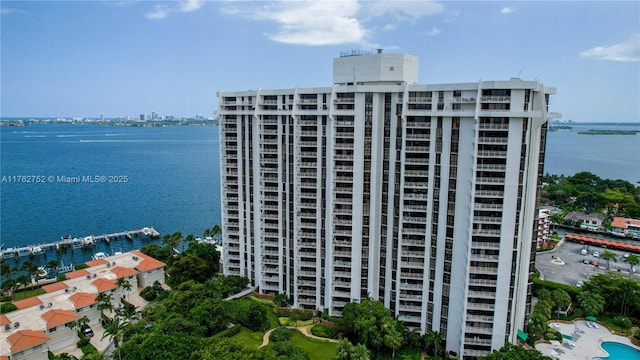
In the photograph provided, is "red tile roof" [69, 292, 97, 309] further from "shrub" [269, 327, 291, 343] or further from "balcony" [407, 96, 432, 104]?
"balcony" [407, 96, 432, 104]

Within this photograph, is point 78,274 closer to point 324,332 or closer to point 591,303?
point 324,332

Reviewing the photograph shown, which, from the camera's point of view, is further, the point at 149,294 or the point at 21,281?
the point at 21,281

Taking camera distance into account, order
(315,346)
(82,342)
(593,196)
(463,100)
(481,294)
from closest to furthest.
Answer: (463,100)
(481,294)
(315,346)
(82,342)
(593,196)

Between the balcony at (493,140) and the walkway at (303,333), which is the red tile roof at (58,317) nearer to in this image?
the walkway at (303,333)

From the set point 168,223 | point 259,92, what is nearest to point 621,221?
point 259,92

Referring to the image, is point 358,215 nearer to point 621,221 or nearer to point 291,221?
point 291,221

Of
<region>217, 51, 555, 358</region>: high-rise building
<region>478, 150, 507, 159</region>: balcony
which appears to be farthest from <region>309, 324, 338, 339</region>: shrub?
<region>478, 150, 507, 159</region>: balcony

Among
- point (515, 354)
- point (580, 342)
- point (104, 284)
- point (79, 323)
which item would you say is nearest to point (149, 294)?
point (104, 284)
